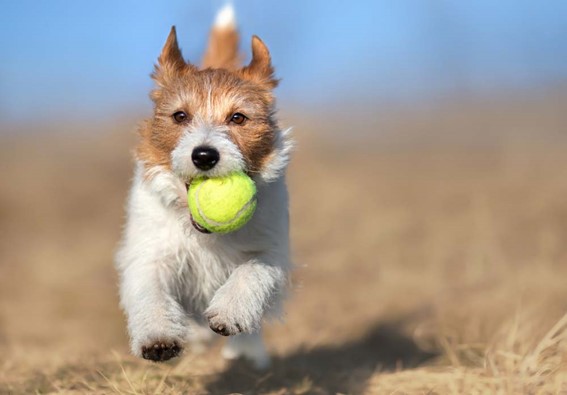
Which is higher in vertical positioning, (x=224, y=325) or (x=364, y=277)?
(x=224, y=325)

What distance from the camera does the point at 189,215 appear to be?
183 inches

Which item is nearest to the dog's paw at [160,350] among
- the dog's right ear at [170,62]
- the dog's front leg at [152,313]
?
the dog's front leg at [152,313]

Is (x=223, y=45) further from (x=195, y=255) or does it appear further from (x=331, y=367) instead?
(x=331, y=367)

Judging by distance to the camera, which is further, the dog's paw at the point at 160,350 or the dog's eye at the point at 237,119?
the dog's eye at the point at 237,119

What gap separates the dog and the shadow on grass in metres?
0.47

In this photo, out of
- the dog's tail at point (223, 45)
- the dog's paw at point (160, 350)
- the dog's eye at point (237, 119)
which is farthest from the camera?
the dog's tail at point (223, 45)

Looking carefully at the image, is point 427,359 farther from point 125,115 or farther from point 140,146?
point 125,115

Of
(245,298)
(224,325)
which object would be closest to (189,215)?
(245,298)

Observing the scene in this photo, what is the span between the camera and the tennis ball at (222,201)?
4160 millimetres

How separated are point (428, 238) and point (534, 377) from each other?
22.7ft

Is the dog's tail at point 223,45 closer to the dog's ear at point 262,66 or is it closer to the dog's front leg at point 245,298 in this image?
the dog's ear at point 262,66

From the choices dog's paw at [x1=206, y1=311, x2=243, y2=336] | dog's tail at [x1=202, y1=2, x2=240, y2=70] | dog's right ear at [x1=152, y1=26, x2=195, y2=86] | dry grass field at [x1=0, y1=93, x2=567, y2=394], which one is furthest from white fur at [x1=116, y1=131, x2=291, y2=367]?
dog's tail at [x1=202, y1=2, x2=240, y2=70]

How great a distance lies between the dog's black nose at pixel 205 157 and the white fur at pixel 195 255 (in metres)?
0.03

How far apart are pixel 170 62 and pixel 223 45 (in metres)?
1.30
